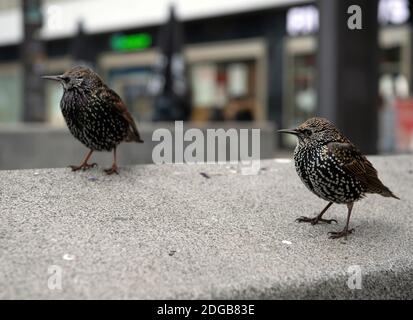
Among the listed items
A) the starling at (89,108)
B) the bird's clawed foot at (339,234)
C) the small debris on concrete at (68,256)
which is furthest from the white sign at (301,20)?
the small debris on concrete at (68,256)

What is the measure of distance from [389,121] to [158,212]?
975cm

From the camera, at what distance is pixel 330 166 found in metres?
3.37

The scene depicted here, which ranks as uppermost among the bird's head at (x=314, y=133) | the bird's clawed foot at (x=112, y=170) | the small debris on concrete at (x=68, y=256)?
the bird's head at (x=314, y=133)

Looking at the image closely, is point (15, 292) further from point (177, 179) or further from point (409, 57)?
point (409, 57)

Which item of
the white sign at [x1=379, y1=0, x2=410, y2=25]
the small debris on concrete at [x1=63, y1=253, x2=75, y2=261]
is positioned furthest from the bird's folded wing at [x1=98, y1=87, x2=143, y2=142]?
the white sign at [x1=379, y1=0, x2=410, y2=25]

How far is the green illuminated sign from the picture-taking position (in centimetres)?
2022

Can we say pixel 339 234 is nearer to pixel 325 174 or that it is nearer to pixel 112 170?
pixel 325 174

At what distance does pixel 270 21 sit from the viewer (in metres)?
17.2

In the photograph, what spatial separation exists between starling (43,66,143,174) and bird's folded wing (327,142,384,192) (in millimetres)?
1446

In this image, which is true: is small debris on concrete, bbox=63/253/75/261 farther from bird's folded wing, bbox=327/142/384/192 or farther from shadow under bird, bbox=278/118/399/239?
bird's folded wing, bbox=327/142/384/192

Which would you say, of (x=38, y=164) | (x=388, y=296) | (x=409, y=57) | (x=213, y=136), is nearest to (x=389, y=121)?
(x=409, y=57)

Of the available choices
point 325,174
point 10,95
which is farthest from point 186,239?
point 10,95

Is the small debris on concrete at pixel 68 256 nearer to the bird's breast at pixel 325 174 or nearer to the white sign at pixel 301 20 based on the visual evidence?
the bird's breast at pixel 325 174

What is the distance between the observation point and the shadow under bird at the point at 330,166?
133 inches
